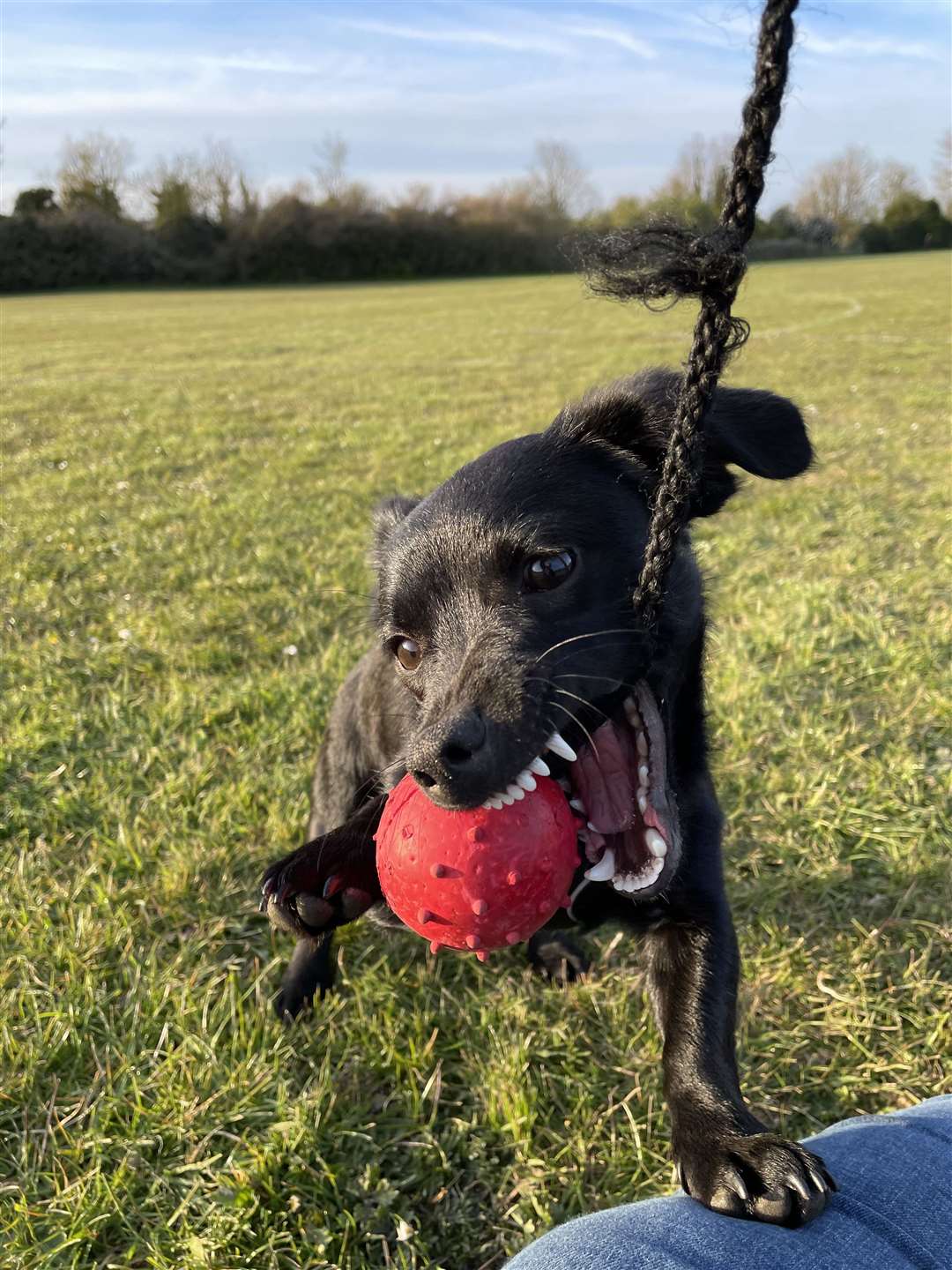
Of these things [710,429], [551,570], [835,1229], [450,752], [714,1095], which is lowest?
[714,1095]

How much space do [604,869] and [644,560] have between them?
0.66 meters

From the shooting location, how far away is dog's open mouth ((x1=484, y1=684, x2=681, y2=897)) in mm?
1730

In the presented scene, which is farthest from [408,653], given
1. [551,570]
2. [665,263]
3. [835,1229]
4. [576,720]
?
[835,1229]

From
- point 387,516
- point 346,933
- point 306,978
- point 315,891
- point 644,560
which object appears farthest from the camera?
point 387,516

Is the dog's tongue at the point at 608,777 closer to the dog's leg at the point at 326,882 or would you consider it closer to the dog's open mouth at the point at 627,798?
the dog's open mouth at the point at 627,798

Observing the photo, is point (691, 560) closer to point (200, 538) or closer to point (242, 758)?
point (242, 758)

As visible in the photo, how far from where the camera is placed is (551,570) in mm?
1833

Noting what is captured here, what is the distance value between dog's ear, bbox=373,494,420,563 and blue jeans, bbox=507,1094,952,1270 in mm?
1739

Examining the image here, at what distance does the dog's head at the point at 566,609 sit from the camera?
5.18 ft

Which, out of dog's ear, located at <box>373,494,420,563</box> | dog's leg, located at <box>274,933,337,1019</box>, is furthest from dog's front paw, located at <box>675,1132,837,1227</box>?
dog's ear, located at <box>373,494,420,563</box>

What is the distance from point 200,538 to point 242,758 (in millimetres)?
2875

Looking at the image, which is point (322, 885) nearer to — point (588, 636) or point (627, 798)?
point (627, 798)

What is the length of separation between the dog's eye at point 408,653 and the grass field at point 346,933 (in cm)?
87

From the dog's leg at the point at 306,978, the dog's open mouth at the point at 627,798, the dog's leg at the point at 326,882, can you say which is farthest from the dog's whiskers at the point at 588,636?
the dog's leg at the point at 306,978
